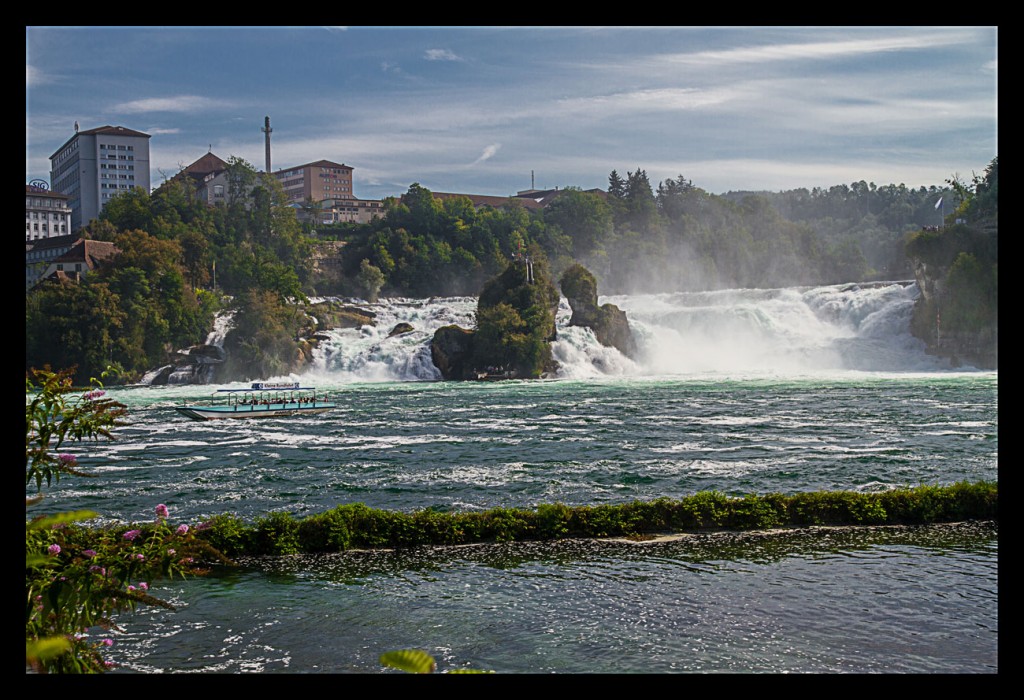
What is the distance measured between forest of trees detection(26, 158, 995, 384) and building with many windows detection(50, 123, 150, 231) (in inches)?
141

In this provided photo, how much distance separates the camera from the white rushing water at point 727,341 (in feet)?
141

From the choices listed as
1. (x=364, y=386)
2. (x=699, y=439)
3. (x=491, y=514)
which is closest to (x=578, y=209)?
(x=364, y=386)

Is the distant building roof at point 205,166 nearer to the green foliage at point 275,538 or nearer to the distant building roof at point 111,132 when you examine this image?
the distant building roof at point 111,132

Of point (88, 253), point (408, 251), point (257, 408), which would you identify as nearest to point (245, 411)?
point (257, 408)

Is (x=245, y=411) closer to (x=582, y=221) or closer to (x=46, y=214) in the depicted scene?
(x=46, y=214)

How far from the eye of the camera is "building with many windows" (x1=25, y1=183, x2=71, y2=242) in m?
59.7

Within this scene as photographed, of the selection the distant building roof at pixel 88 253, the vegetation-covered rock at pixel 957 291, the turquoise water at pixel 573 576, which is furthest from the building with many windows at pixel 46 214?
the vegetation-covered rock at pixel 957 291

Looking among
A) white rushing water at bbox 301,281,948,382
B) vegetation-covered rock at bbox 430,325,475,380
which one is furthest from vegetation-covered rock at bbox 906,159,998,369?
vegetation-covered rock at bbox 430,325,475,380

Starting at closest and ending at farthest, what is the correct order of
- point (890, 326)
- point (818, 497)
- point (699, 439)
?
point (818, 497), point (699, 439), point (890, 326)

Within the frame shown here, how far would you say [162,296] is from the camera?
47.5 m

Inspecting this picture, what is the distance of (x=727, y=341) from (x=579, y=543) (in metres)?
37.4

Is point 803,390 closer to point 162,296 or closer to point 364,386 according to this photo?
point 364,386

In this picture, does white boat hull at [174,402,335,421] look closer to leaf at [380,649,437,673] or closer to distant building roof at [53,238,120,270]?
distant building roof at [53,238,120,270]
